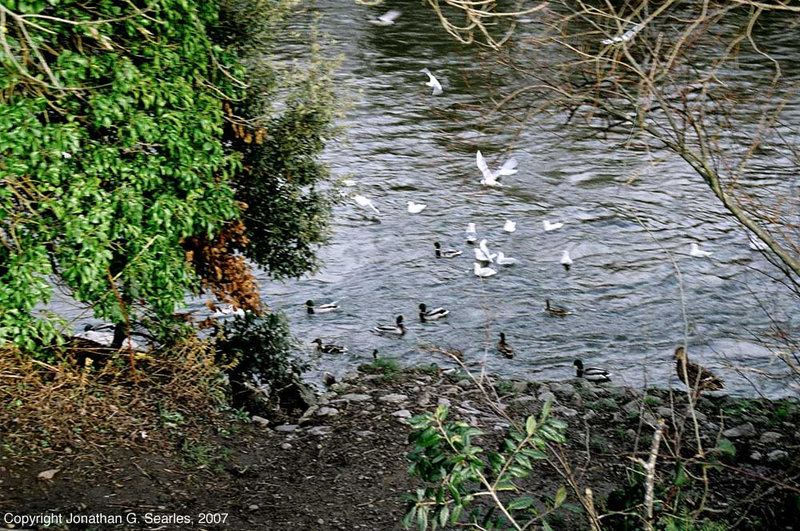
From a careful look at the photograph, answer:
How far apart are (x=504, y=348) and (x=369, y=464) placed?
2.93 m

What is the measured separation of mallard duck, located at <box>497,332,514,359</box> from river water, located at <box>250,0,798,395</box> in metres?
0.08

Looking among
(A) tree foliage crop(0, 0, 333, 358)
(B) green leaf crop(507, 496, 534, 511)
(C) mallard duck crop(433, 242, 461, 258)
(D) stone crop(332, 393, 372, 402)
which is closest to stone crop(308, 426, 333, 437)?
(D) stone crop(332, 393, 372, 402)

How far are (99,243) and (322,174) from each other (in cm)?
248

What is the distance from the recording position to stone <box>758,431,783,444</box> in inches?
238

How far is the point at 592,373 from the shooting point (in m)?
7.86

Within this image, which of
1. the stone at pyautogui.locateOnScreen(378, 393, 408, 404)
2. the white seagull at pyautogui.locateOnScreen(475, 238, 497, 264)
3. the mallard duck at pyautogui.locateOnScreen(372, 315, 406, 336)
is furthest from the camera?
the white seagull at pyautogui.locateOnScreen(475, 238, 497, 264)

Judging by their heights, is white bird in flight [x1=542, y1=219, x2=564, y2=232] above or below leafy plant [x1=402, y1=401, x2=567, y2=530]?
below

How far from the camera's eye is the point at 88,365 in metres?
5.92

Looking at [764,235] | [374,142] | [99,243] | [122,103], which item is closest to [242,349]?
[99,243]

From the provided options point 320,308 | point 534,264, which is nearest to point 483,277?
point 534,264

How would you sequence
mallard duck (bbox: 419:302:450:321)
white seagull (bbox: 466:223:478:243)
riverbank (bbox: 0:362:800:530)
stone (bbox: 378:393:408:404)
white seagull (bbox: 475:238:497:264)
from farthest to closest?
white seagull (bbox: 466:223:478:243), white seagull (bbox: 475:238:497:264), mallard duck (bbox: 419:302:450:321), stone (bbox: 378:393:408:404), riverbank (bbox: 0:362:800:530)

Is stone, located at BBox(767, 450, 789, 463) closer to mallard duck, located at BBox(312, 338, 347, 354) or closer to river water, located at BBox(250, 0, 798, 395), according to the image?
river water, located at BBox(250, 0, 798, 395)

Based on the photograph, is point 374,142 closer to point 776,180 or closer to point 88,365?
point 776,180

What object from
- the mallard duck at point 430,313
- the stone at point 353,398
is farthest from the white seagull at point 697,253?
the stone at point 353,398
